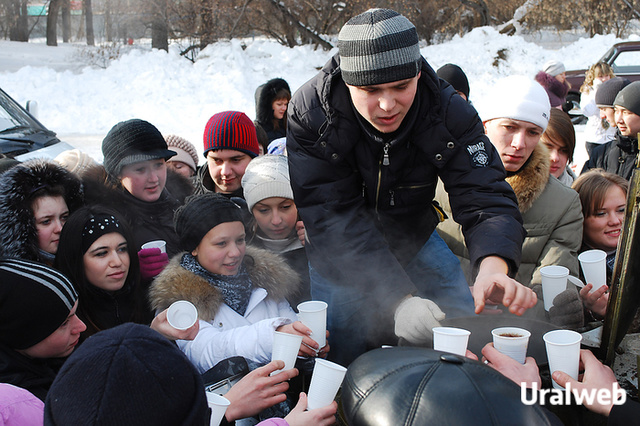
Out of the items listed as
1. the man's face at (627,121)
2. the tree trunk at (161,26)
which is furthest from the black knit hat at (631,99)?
the tree trunk at (161,26)

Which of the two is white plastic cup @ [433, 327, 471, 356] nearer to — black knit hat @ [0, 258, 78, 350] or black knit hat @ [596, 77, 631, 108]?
black knit hat @ [0, 258, 78, 350]

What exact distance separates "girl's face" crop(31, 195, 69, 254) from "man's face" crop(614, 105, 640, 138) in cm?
486

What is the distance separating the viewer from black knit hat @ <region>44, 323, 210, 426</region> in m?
1.47

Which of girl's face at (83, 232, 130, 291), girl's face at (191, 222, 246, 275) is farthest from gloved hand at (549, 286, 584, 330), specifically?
girl's face at (83, 232, 130, 291)

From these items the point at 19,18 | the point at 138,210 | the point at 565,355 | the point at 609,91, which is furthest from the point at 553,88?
the point at 19,18

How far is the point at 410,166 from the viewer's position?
2.69m

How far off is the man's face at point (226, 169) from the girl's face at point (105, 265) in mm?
1269

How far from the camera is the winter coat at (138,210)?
12.2ft

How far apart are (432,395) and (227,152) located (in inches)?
127

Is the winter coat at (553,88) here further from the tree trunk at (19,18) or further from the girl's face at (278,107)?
the tree trunk at (19,18)

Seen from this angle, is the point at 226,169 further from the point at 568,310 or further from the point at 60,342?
the point at 568,310

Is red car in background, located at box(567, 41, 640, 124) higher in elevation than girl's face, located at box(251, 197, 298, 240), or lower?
higher

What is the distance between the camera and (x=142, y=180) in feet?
12.6

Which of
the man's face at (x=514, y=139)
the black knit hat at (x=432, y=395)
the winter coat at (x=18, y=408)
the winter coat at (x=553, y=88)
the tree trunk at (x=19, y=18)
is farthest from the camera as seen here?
the tree trunk at (x=19, y=18)
